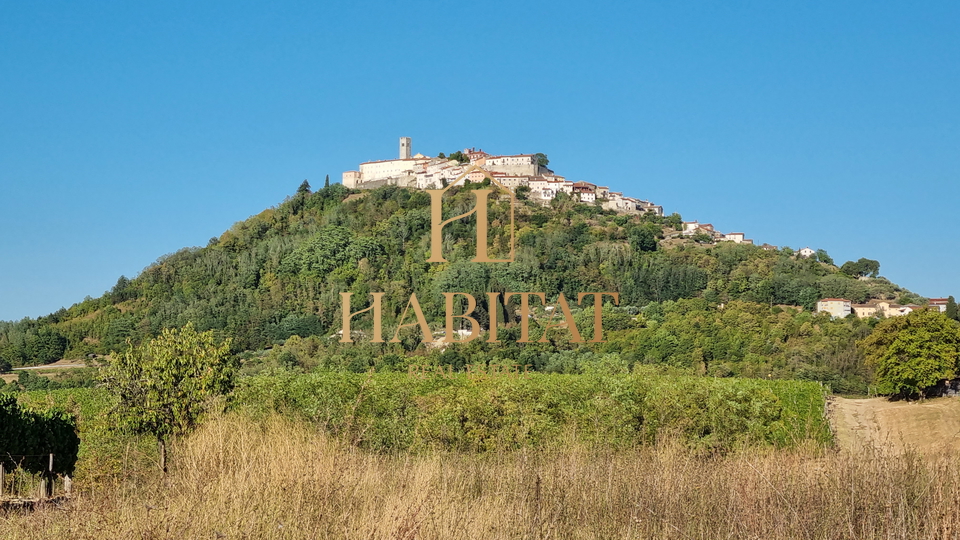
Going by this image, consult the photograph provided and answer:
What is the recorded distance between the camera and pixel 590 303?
239ft

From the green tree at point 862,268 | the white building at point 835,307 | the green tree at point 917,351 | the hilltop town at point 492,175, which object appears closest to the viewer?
the green tree at point 917,351

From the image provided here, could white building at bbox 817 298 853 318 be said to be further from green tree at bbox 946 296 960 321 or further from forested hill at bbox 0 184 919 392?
green tree at bbox 946 296 960 321

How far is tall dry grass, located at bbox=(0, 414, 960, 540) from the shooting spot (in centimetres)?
535

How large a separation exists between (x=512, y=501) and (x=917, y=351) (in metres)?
35.8

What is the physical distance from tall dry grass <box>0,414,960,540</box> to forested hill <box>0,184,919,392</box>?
43098 millimetres

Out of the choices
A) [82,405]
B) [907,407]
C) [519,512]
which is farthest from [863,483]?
[907,407]

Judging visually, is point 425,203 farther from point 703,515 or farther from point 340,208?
point 703,515

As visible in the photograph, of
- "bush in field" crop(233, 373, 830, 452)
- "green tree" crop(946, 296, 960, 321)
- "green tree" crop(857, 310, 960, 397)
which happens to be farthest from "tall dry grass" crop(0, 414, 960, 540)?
"green tree" crop(946, 296, 960, 321)

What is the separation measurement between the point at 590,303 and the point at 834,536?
6735cm

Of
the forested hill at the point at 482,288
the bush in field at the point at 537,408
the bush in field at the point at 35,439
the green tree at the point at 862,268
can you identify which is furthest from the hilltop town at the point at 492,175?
the bush in field at the point at 35,439

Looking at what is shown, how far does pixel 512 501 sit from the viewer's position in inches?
254

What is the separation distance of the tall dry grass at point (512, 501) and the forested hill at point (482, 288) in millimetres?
43098

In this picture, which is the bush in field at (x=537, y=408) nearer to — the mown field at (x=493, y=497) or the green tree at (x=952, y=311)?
the mown field at (x=493, y=497)

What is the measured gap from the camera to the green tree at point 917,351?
122 ft
